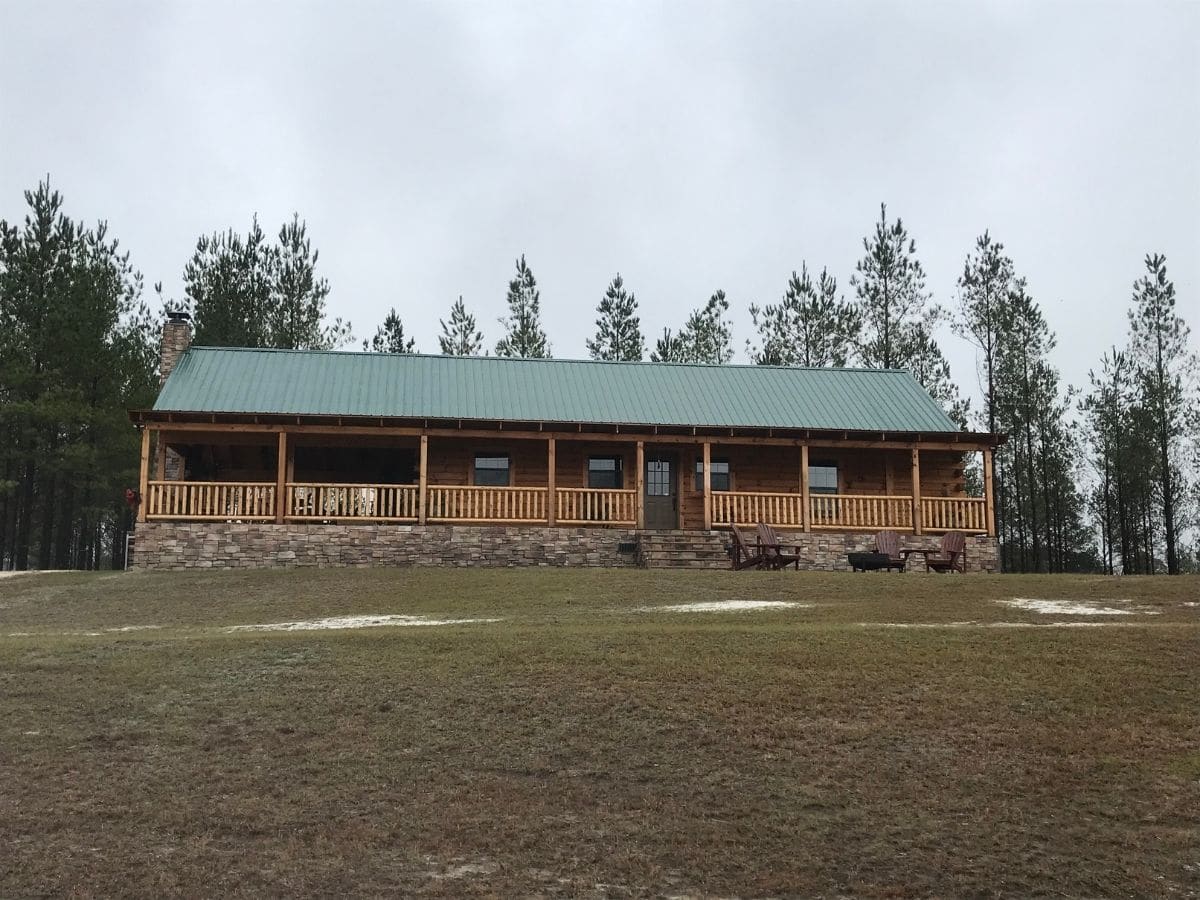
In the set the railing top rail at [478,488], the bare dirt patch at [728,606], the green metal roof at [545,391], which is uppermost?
the green metal roof at [545,391]

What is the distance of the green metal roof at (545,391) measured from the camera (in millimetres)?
23234

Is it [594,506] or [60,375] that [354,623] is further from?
[60,375]

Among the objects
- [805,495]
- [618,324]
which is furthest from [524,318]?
[805,495]

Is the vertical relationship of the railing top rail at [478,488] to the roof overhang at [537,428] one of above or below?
below

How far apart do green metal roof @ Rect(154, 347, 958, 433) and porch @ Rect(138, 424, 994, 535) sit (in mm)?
611

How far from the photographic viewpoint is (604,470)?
24562 mm

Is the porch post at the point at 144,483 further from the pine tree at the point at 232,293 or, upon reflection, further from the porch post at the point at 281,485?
the pine tree at the point at 232,293

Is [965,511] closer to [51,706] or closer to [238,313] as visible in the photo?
Answer: [51,706]

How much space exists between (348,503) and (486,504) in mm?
2697

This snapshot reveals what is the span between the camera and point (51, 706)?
8602mm

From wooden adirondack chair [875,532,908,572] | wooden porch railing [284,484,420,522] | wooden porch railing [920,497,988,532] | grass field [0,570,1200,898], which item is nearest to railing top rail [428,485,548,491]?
wooden porch railing [284,484,420,522]

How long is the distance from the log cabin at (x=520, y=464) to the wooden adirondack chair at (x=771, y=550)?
118cm

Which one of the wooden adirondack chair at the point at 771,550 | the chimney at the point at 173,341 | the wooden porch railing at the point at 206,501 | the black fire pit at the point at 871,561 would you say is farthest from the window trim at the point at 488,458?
the black fire pit at the point at 871,561

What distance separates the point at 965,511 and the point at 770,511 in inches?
161
